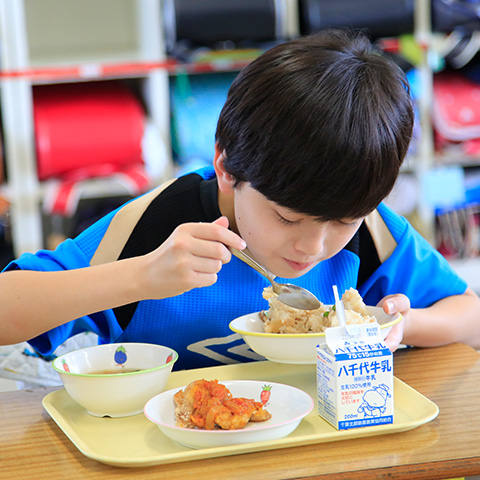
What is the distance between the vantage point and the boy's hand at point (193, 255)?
89 centimetres

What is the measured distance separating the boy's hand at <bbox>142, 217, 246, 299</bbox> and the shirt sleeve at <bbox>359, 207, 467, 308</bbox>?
0.45m

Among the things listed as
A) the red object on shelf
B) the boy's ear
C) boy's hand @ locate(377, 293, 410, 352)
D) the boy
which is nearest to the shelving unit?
the red object on shelf

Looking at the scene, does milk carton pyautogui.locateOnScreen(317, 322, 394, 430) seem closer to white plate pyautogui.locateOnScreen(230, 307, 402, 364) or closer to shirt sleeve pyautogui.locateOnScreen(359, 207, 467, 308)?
white plate pyautogui.locateOnScreen(230, 307, 402, 364)

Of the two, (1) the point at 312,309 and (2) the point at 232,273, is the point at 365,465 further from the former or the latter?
(2) the point at 232,273

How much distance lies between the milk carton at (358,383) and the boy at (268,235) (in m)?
0.15

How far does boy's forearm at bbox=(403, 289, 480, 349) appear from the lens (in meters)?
1.13

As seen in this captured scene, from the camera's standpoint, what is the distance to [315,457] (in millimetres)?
768

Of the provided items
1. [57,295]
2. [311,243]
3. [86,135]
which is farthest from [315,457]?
[86,135]

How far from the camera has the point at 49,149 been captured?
241 cm

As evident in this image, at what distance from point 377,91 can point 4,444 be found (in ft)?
2.17

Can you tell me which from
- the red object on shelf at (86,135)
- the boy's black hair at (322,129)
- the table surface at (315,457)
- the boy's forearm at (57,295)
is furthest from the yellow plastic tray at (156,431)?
the red object on shelf at (86,135)

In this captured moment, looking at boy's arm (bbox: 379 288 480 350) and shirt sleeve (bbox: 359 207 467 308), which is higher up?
shirt sleeve (bbox: 359 207 467 308)

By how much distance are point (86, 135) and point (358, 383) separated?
1.83 meters

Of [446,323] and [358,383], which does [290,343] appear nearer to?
[358,383]
